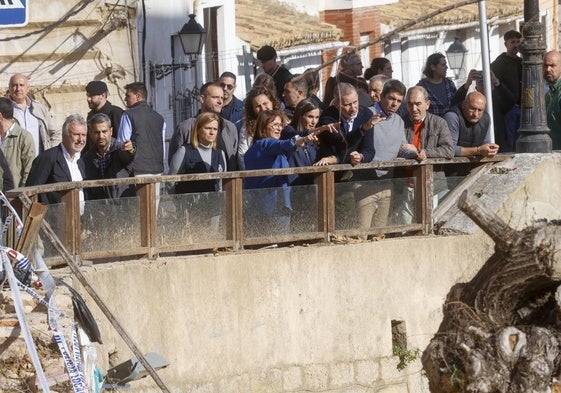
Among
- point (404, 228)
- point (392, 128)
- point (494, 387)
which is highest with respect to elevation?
point (392, 128)

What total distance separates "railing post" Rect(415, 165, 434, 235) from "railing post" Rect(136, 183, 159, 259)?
117 inches

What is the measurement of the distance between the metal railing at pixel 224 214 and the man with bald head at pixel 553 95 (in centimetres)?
146

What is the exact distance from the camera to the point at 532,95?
15.7 m

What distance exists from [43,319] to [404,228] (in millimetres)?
4936

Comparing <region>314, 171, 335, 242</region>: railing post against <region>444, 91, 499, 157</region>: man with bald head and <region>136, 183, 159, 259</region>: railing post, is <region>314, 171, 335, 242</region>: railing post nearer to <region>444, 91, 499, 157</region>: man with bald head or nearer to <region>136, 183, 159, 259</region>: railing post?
<region>444, 91, 499, 157</region>: man with bald head

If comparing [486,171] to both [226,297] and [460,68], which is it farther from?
[460,68]

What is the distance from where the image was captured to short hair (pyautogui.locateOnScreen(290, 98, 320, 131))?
1448 cm

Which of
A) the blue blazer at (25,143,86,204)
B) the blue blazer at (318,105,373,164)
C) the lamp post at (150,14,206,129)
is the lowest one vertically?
the blue blazer at (25,143,86,204)

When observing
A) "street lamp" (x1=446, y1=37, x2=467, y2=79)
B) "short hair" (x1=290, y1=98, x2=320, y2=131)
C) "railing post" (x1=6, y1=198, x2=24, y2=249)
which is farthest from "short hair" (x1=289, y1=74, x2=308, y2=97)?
"street lamp" (x1=446, y1=37, x2=467, y2=79)

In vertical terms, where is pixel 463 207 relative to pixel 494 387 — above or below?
above

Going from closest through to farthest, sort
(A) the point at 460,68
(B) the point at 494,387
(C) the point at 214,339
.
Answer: (B) the point at 494,387
(C) the point at 214,339
(A) the point at 460,68

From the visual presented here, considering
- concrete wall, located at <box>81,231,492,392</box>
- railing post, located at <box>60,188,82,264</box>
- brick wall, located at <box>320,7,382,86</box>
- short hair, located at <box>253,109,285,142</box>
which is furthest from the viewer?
brick wall, located at <box>320,7,382,86</box>

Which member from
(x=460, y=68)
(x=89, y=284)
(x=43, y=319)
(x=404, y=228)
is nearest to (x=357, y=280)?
(x=404, y=228)

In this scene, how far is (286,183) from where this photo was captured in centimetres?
1436
